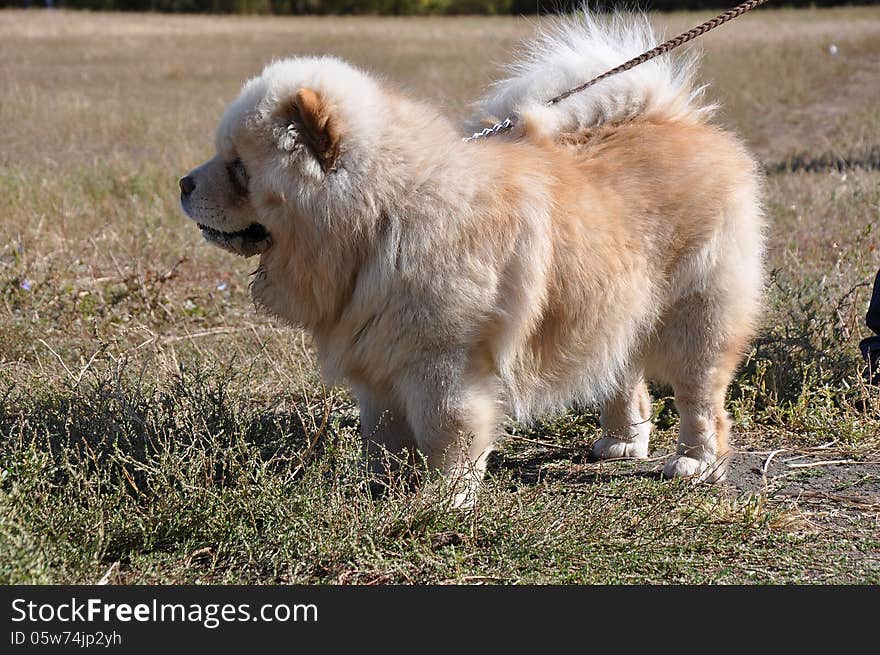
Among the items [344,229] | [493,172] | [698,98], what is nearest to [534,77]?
[698,98]

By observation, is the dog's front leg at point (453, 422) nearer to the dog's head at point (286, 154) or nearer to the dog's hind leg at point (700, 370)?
the dog's head at point (286, 154)

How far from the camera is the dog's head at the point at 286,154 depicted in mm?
3539

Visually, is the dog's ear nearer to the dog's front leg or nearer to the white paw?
the dog's front leg

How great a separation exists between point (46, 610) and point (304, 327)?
1.39 meters

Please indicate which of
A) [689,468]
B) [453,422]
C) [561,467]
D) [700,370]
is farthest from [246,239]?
[689,468]

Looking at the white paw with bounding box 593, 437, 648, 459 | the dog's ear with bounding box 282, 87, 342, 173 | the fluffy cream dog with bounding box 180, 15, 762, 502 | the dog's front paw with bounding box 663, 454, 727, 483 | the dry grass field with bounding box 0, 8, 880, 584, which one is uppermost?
the dog's ear with bounding box 282, 87, 342, 173

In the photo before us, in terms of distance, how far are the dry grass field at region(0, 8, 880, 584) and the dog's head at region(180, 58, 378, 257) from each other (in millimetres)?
540

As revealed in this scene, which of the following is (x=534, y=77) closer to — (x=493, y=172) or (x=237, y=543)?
(x=493, y=172)

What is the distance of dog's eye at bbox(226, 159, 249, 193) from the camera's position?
3.66 metres

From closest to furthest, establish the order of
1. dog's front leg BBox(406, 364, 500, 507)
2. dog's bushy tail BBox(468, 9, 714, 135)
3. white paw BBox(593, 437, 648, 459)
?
dog's front leg BBox(406, 364, 500, 507), dog's bushy tail BBox(468, 9, 714, 135), white paw BBox(593, 437, 648, 459)

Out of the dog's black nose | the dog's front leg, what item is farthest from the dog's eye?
the dog's front leg

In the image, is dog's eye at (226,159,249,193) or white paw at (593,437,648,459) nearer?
dog's eye at (226,159,249,193)

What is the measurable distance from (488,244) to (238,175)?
3.08 feet

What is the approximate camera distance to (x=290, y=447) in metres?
4.18
